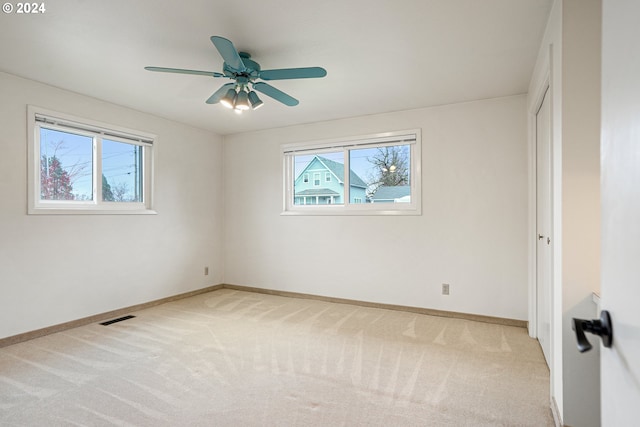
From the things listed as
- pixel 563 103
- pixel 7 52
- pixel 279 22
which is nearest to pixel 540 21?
pixel 563 103

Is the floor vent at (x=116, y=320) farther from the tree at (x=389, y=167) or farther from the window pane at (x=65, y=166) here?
the tree at (x=389, y=167)

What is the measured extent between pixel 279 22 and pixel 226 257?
3.83 meters

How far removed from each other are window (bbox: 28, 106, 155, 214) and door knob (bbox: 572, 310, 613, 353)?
402cm

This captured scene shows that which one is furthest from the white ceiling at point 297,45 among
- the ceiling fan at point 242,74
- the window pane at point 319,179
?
the window pane at point 319,179

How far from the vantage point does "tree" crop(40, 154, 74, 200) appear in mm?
3299

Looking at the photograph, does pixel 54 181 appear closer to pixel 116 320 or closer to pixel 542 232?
pixel 116 320

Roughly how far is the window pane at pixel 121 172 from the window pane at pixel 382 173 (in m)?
2.67

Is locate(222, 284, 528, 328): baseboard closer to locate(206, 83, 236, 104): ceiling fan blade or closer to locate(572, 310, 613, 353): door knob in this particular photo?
locate(206, 83, 236, 104): ceiling fan blade

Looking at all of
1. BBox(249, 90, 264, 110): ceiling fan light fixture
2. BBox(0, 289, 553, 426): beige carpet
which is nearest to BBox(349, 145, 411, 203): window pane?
BBox(0, 289, 553, 426): beige carpet

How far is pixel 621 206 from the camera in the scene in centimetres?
61

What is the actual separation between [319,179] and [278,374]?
2.80 m

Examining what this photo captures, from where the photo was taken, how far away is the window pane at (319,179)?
4.54 m

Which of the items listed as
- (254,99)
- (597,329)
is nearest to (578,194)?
(597,329)

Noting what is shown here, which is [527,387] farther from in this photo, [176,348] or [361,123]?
[361,123]
